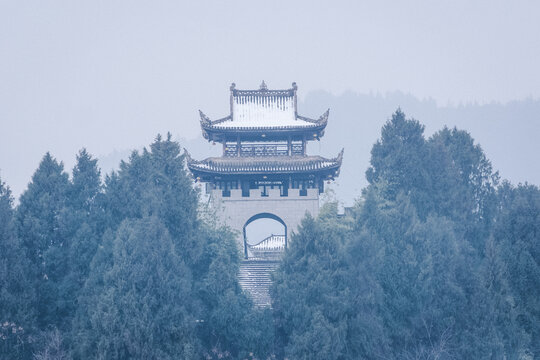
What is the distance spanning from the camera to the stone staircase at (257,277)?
2486 cm

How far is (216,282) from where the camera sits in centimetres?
1959

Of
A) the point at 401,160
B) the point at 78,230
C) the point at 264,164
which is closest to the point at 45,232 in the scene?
the point at 78,230

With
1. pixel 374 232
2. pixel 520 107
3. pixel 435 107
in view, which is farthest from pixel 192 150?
pixel 374 232

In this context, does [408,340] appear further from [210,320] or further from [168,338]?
[168,338]

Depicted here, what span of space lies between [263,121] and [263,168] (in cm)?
272

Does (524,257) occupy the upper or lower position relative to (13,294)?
upper

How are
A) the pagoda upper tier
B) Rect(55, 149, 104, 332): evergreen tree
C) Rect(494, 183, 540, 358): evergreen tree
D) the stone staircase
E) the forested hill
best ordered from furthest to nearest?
the forested hill → the pagoda upper tier → the stone staircase → Rect(494, 183, 540, 358): evergreen tree → Rect(55, 149, 104, 332): evergreen tree

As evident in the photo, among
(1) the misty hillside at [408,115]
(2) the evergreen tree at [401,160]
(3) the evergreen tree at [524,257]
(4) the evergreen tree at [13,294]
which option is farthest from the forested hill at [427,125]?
(4) the evergreen tree at [13,294]

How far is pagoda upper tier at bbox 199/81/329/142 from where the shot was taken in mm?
30094

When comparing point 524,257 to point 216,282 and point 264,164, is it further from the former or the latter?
point 264,164

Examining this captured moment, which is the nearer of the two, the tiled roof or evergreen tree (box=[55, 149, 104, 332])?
evergreen tree (box=[55, 149, 104, 332])

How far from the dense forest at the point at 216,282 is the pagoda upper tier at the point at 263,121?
8.42 metres

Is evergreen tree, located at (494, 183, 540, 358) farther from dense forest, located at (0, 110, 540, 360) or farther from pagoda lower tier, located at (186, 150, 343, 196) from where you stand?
pagoda lower tier, located at (186, 150, 343, 196)

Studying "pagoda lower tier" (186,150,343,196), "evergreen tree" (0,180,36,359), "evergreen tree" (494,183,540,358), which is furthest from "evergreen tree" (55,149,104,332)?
"evergreen tree" (494,183,540,358)
